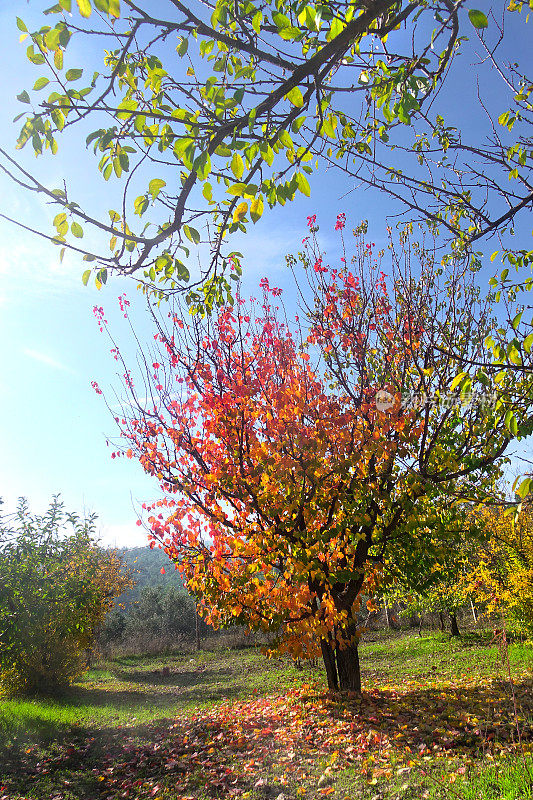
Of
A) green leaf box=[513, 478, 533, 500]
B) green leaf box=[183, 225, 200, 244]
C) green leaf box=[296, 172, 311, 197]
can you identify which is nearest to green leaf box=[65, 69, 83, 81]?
green leaf box=[183, 225, 200, 244]

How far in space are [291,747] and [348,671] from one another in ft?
7.93

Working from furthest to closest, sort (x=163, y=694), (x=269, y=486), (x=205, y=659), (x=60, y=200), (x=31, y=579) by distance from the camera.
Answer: (x=205, y=659), (x=163, y=694), (x=31, y=579), (x=269, y=486), (x=60, y=200)

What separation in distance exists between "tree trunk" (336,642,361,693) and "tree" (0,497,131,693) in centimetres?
649

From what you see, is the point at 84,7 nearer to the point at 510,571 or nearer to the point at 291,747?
the point at 291,747

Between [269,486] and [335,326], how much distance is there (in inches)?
129

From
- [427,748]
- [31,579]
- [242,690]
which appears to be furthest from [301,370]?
[242,690]

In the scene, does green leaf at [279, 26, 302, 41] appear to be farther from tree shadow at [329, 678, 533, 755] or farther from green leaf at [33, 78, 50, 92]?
tree shadow at [329, 678, 533, 755]

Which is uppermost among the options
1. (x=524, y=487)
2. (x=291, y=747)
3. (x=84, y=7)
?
(x=84, y=7)

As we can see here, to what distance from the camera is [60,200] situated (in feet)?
6.78

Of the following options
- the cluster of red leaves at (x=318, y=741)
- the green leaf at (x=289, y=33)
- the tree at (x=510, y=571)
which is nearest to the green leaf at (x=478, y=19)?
the green leaf at (x=289, y=33)

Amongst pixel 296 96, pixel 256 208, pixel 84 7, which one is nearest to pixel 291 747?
pixel 256 208

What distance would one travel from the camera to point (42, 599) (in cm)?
1025

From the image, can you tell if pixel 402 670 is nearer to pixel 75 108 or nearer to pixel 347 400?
pixel 347 400

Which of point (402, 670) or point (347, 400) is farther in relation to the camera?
point (402, 670)
